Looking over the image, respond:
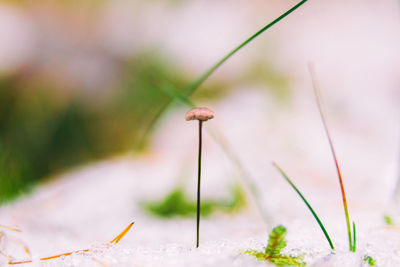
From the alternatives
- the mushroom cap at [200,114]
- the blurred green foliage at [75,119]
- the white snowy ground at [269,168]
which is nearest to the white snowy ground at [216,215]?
the white snowy ground at [269,168]

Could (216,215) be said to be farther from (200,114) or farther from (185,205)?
(200,114)

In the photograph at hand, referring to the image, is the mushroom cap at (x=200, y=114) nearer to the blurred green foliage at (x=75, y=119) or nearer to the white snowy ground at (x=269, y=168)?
the white snowy ground at (x=269, y=168)

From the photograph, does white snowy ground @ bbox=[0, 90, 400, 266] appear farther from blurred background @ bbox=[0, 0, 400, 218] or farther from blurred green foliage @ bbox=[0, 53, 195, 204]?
blurred green foliage @ bbox=[0, 53, 195, 204]

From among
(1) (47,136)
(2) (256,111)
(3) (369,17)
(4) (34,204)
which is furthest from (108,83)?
(3) (369,17)

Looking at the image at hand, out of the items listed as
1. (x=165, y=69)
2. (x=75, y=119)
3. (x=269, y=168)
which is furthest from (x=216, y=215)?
(x=165, y=69)

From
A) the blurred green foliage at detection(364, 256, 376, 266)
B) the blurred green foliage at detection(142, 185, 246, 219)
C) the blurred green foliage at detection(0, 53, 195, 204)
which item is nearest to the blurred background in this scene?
the blurred green foliage at detection(0, 53, 195, 204)
